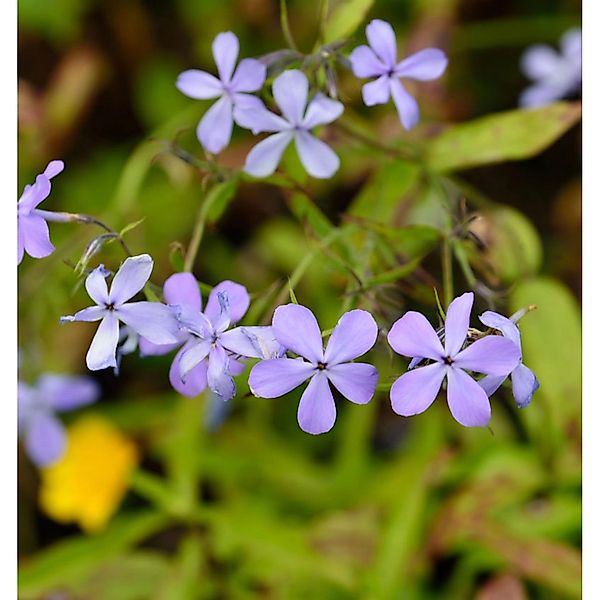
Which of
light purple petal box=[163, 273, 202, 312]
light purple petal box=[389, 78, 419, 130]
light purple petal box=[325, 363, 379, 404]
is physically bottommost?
light purple petal box=[325, 363, 379, 404]

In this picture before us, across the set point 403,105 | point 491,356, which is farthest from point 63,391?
point 491,356

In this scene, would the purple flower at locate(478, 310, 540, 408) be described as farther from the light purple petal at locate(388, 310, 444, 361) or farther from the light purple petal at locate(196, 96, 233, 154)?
the light purple petal at locate(196, 96, 233, 154)

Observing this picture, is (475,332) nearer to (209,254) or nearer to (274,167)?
(274,167)

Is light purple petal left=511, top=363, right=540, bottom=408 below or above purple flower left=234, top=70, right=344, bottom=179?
below

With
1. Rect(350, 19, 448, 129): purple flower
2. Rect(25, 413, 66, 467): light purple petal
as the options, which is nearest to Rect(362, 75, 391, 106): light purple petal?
Rect(350, 19, 448, 129): purple flower

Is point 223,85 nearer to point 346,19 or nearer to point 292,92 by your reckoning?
point 292,92

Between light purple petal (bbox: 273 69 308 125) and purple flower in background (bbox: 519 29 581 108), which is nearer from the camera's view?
light purple petal (bbox: 273 69 308 125)
